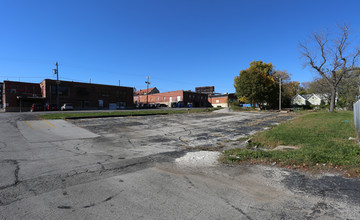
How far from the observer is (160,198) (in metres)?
3.15

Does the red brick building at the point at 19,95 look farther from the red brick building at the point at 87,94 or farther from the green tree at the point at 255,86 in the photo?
the green tree at the point at 255,86

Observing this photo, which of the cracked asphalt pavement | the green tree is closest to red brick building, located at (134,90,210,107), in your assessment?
the green tree

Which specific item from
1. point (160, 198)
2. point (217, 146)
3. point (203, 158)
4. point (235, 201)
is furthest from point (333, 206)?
point (217, 146)

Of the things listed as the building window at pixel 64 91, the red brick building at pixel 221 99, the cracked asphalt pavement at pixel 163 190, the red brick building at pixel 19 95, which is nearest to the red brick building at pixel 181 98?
the red brick building at pixel 221 99

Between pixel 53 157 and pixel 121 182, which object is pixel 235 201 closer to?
pixel 121 182

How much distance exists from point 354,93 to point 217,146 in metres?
55.1

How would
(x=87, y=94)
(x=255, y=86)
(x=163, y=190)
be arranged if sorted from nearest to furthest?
(x=163, y=190)
(x=255, y=86)
(x=87, y=94)

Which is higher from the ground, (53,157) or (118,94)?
(118,94)

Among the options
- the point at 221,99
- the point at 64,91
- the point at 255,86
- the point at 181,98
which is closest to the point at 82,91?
the point at 64,91

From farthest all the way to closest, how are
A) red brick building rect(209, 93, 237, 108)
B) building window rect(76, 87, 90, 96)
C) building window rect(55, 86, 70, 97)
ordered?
red brick building rect(209, 93, 237, 108)
building window rect(76, 87, 90, 96)
building window rect(55, 86, 70, 97)

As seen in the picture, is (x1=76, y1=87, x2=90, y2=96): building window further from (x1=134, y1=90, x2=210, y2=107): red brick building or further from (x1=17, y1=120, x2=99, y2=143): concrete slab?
(x1=17, y1=120, x2=99, y2=143): concrete slab

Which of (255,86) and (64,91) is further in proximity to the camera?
(64,91)

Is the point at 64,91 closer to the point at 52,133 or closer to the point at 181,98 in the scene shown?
the point at 181,98

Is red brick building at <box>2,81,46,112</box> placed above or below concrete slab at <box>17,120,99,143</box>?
above
